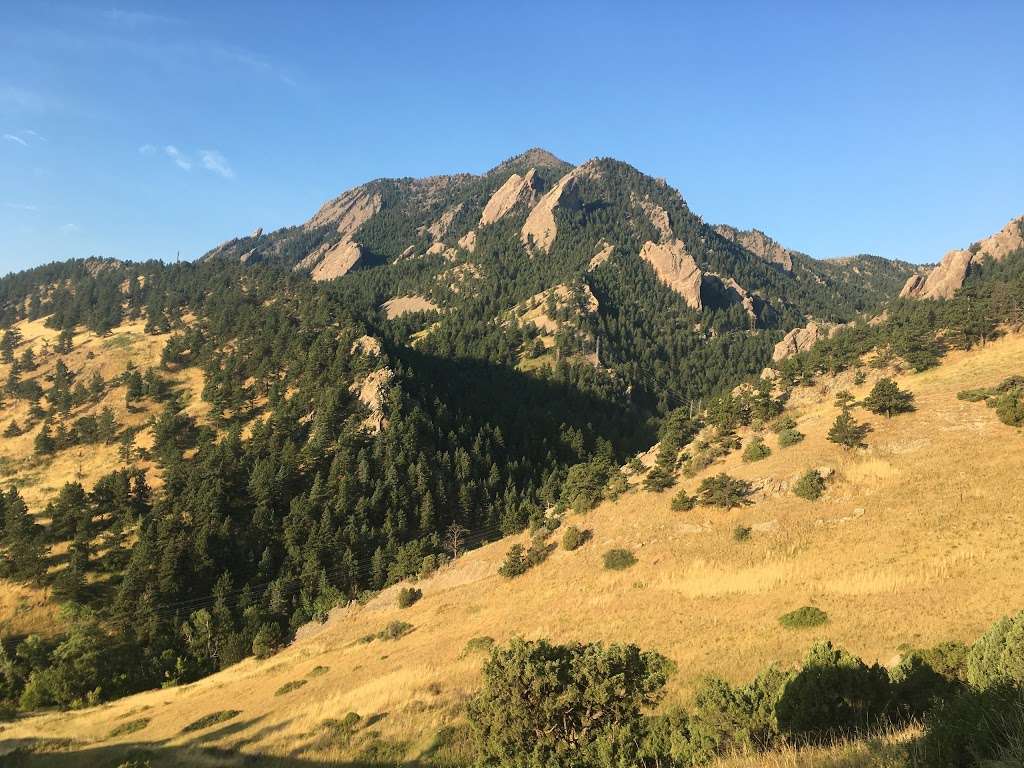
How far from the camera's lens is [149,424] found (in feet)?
382

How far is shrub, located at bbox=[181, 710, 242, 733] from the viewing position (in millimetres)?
36406

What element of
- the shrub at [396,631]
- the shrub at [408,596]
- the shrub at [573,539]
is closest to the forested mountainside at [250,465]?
the shrub at [408,596]

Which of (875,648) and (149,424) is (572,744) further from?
(149,424)

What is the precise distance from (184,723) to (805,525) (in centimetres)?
5368

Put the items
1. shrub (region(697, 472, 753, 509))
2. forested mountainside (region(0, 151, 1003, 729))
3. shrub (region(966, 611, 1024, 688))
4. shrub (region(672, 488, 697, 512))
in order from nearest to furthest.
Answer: shrub (region(966, 611, 1024, 688)), shrub (region(697, 472, 753, 509)), shrub (region(672, 488, 697, 512)), forested mountainside (region(0, 151, 1003, 729))

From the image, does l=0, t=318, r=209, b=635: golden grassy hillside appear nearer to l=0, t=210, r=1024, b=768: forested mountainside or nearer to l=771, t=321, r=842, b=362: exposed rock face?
l=0, t=210, r=1024, b=768: forested mountainside

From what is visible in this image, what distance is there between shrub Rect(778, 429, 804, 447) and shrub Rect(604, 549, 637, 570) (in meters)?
26.1

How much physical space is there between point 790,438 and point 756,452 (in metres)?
4.76

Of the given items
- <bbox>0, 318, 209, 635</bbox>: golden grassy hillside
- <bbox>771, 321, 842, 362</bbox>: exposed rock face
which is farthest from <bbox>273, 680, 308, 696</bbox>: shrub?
<bbox>771, 321, 842, 362</bbox>: exposed rock face

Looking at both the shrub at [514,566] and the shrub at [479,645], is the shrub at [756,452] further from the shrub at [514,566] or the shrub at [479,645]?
the shrub at [479,645]

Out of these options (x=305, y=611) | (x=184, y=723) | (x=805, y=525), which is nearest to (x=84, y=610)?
(x=305, y=611)

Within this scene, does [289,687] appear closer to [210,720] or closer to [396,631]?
[210,720]

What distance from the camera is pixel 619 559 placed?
53156mm

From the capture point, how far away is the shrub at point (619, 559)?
172 feet
